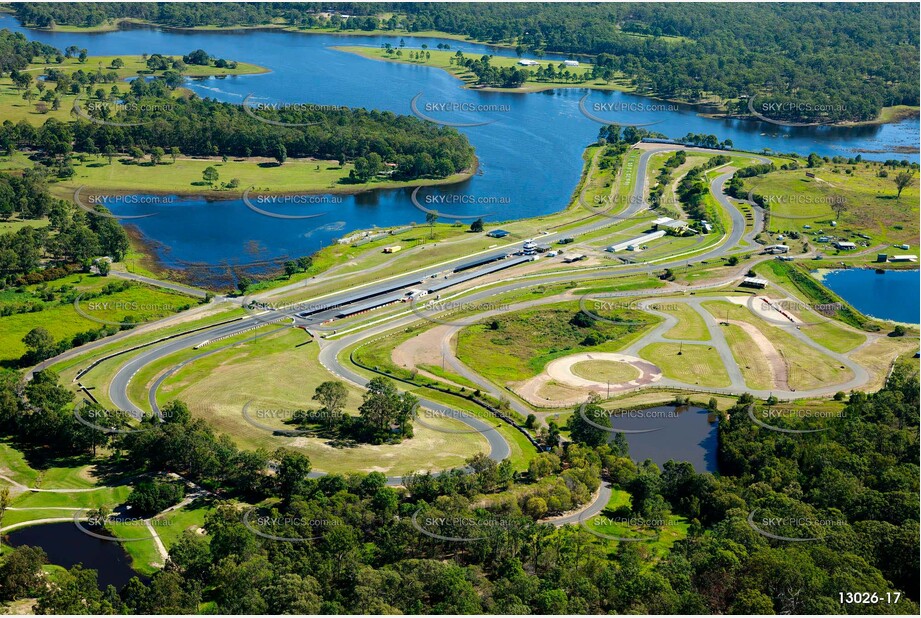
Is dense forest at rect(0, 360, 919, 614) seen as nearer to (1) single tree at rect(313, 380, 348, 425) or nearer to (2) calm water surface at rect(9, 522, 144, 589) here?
(2) calm water surface at rect(9, 522, 144, 589)

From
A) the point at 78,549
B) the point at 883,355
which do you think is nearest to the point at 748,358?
the point at 883,355

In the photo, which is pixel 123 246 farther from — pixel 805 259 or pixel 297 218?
pixel 805 259

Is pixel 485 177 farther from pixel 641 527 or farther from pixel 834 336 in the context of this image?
pixel 641 527

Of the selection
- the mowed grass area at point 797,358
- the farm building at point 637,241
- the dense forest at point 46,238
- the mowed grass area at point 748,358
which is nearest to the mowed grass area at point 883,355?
the mowed grass area at point 797,358

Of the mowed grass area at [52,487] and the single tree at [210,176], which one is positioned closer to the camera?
the mowed grass area at [52,487]

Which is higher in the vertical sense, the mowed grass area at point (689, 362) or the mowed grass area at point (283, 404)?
the mowed grass area at point (689, 362)

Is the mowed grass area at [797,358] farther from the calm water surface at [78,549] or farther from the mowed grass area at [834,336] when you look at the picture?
the calm water surface at [78,549]

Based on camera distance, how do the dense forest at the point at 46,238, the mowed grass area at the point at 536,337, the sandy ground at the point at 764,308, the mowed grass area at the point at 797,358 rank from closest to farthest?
1. the mowed grass area at the point at 797,358
2. the mowed grass area at the point at 536,337
3. the sandy ground at the point at 764,308
4. the dense forest at the point at 46,238
